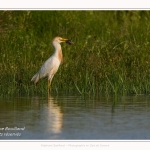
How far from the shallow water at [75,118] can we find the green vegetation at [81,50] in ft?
2.03

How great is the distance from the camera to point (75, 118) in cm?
809

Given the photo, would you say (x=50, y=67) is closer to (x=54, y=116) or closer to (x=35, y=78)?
(x=35, y=78)

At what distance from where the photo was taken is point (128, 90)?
10445 millimetres

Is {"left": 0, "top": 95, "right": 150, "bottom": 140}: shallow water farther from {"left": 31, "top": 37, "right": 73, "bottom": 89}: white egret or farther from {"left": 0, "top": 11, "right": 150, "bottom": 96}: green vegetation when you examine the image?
{"left": 31, "top": 37, "right": 73, "bottom": 89}: white egret

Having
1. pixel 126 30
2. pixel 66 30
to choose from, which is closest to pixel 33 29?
pixel 66 30

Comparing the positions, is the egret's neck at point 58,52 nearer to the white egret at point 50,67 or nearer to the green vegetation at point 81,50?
the white egret at point 50,67

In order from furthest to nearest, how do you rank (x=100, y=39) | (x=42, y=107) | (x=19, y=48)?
1. (x=100, y=39)
2. (x=19, y=48)
3. (x=42, y=107)

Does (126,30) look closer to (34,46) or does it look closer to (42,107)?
(34,46)

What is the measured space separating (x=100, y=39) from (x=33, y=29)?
159cm

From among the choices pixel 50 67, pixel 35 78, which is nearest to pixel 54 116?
pixel 35 78

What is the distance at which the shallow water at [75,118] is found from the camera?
7.12 meters

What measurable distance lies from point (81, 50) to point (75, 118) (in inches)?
174

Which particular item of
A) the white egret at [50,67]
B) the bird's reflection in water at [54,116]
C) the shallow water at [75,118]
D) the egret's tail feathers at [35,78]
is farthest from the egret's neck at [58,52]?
the bird's reflection in water at [54,116]

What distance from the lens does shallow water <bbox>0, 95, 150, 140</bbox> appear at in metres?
7.12
